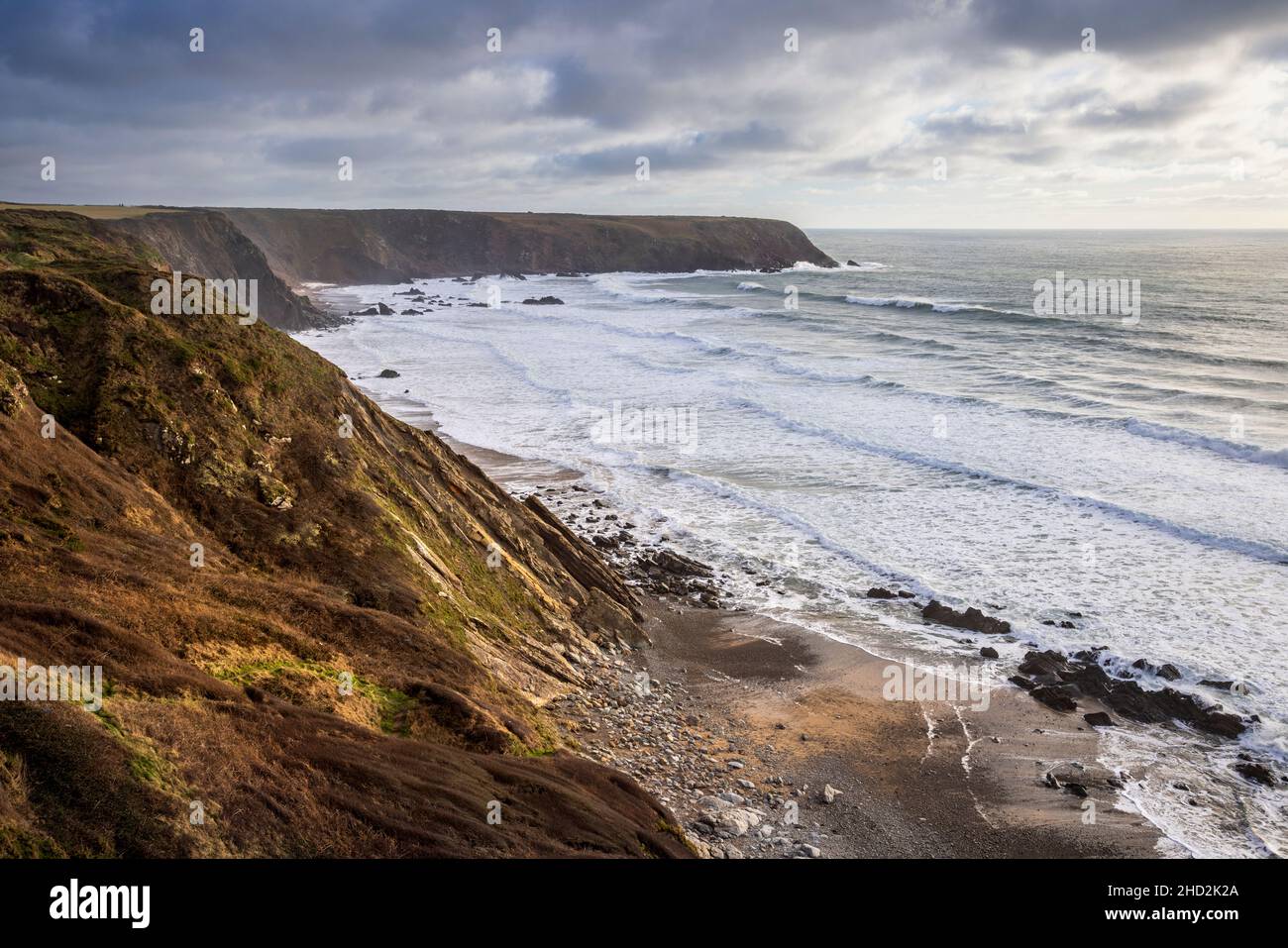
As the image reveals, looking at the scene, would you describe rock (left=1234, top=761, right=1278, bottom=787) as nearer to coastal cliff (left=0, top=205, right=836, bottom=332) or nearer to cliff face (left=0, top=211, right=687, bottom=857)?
cliff face (left=0, top=211, right=687, bottom=857)

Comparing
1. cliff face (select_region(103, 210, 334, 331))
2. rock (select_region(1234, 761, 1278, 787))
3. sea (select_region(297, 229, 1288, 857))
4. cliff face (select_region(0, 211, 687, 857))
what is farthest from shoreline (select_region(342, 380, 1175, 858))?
cliff face (select_region(103, 210, 334, 331))

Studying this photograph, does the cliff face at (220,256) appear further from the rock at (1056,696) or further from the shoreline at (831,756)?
the rock at (1056,696)

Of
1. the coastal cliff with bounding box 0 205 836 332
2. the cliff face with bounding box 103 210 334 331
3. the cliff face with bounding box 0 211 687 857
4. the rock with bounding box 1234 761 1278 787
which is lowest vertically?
the rock with bounding box 1234 761 1278 787

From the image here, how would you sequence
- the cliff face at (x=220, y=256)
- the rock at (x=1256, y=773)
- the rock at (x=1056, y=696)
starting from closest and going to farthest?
the rock at (x=1256, y=773)
the rock at (x=1056, y=696)
the cliff face at (x=220, y=256)

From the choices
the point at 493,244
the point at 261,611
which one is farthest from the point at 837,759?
the point at 493,244

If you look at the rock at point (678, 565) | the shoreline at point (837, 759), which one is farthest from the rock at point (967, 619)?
the rock at point (678, 565)

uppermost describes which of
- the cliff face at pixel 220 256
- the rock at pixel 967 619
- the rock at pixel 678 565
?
the cliff face at pixel 220 256
